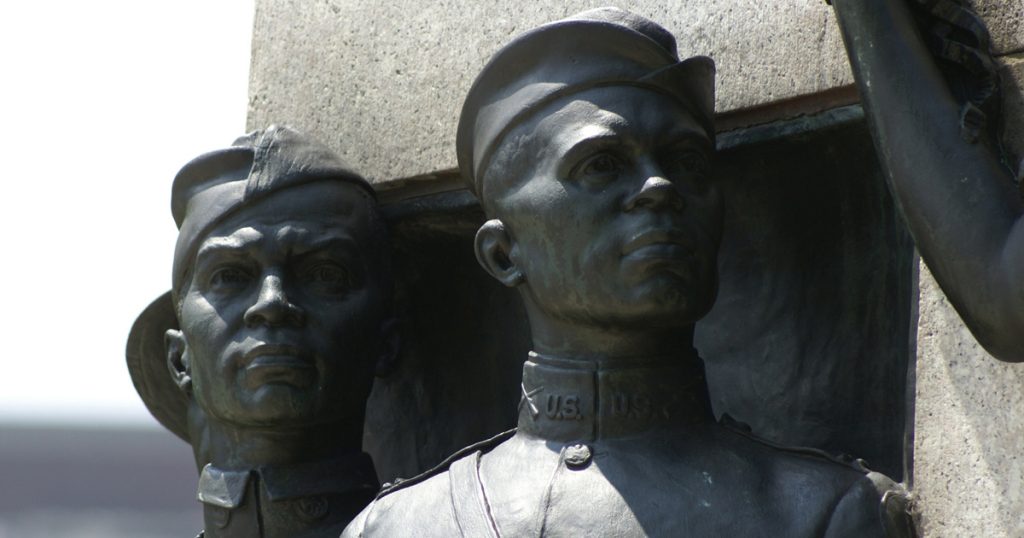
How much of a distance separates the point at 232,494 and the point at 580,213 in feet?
4.82

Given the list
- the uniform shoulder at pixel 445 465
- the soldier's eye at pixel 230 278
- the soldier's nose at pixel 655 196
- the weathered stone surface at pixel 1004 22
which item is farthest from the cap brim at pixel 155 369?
the weathered stone surface at pixel 1004 22

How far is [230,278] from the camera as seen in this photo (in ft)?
18.5

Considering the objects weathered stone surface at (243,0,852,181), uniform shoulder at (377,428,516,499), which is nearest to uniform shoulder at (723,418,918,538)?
uniform shoulder at (377,428,516,499)

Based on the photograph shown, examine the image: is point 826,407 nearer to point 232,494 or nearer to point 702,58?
point 702,58

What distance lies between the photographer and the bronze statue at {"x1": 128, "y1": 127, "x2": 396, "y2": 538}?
18.3 ft

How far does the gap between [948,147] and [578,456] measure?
1.05 metres

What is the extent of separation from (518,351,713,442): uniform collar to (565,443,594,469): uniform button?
0.15 ft

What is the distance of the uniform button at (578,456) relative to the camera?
15.8 feet

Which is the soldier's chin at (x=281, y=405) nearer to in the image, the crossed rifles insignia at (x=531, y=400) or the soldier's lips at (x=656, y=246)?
the crossed rifles insignia at (x=531, y=400)

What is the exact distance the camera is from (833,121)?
5.30m

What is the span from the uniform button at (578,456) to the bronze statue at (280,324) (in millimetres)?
984

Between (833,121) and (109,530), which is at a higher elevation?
(833,121)

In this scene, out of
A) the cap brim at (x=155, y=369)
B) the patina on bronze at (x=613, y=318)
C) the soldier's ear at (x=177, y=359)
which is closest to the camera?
the patina on bronze at (x=613, y=318)

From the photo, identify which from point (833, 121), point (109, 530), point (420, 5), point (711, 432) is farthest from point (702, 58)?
point (109, 530)
